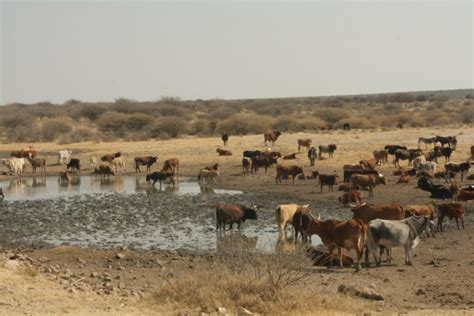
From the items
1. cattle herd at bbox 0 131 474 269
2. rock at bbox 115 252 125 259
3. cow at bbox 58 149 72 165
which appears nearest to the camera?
cattle herd at bbox 0 131 474 269

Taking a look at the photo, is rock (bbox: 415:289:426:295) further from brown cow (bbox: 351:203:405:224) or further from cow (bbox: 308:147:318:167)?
cow (bbox: 308:147:318:167)

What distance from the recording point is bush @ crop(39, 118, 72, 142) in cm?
5791

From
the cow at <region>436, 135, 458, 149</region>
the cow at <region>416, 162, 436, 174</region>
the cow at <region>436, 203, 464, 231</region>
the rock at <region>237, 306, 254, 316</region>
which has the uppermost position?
the cow at <region>436, 135, 458, 149</region>

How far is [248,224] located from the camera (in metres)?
21.0

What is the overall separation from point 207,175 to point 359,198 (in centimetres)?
1075

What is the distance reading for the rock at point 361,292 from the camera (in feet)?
38.8

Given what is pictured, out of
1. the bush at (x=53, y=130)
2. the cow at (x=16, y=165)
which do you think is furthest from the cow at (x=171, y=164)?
the bush at (x=53, y=130)

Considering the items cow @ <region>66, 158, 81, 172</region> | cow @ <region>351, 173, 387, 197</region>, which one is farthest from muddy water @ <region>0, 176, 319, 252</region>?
cow @ <region>66, 158, 81, 172</region>

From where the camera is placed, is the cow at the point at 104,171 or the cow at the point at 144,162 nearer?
the cow at the point at 104,171

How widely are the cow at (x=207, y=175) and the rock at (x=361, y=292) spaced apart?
19926 mm

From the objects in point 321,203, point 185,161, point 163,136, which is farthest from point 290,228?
point 163,136

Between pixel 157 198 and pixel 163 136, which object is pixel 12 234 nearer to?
pixel 157 198

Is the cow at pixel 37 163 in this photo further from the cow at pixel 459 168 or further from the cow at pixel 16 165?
the cow at pixel 459 168

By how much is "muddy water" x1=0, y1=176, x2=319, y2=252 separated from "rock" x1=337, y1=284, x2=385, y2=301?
1964 millimetres
